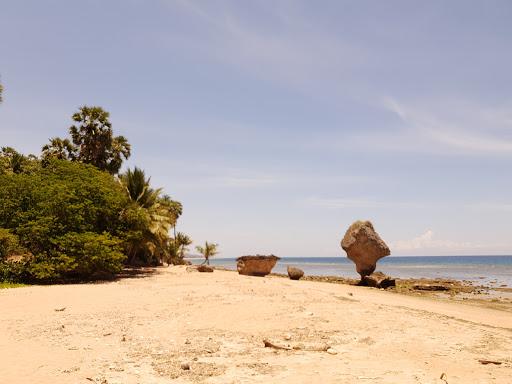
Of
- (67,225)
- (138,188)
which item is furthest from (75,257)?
(138,188)

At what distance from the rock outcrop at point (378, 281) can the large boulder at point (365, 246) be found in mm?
1231

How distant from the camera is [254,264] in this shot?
3606 centimetres

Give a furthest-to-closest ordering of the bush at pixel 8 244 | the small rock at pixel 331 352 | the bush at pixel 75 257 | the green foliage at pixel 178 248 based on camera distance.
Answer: the green foliage at pixel 178 248 < the bush at pixel 8 244 < the bush at pixel 75 257 < the small rock at pixel 331 352

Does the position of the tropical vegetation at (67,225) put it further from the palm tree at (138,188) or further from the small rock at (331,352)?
the small rock at (331,352)

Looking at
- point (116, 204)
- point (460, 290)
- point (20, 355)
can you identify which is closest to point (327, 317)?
point (20, 355)

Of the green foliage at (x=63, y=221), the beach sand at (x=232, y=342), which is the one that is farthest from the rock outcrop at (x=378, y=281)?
the green foliage at (x=63, y=221)

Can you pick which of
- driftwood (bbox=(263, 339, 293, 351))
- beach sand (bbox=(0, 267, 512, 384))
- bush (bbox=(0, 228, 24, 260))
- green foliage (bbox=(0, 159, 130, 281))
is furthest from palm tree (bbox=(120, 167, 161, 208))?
driftwood (bbox=(263, 339, 293, 351))

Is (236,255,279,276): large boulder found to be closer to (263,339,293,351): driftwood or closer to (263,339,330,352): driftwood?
(263,339,293,351): driftwood

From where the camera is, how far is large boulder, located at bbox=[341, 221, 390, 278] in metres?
35.9

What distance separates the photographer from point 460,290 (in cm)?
3478

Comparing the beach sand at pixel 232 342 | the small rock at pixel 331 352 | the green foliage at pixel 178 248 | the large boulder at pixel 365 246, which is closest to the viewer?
the beach sand at pixel 232 342

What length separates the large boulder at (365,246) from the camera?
3588 cm

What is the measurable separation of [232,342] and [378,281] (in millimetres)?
25739

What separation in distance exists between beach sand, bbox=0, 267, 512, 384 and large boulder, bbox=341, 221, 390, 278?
1804cm
